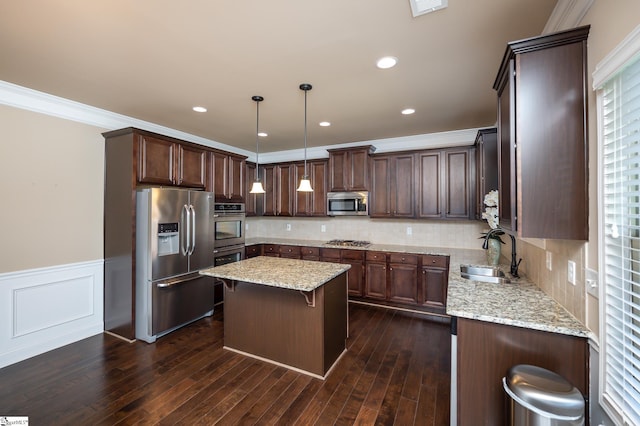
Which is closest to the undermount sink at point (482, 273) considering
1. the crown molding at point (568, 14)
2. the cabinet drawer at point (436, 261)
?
the cabinet drawer at point (436, 261)

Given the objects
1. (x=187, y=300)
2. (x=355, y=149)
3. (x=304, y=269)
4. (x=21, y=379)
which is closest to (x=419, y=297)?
(x=304, y=269)

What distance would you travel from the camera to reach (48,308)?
2947 millimetres

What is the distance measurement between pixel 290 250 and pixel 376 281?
61.8 inches

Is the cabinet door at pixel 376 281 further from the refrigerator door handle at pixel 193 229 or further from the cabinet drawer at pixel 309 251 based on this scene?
the refrigerator door handle at pixel 193 229

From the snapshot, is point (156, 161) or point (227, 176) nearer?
point (156, 161)

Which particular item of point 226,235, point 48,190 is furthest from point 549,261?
point 48,190

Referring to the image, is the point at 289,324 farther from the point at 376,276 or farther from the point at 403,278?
the point at 403,278

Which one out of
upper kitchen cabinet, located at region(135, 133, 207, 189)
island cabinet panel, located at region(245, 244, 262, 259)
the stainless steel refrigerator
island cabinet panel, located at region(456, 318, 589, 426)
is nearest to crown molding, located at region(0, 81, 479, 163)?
upper kitchen cabinet, located at region(135, 133, 207, 189)

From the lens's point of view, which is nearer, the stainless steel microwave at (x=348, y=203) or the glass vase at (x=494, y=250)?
the glass vase at (x=494, y=250)

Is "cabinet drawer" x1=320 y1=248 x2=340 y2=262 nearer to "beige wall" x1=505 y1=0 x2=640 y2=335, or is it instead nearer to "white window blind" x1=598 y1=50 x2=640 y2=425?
"beige wall" x1=505 y1=0 x2=640 y2=335

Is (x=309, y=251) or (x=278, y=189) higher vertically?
(x=278, y=189)

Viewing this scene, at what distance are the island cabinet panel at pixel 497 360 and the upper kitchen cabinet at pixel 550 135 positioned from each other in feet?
1.76

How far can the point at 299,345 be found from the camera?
2.56 m

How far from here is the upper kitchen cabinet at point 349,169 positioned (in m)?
4.50
